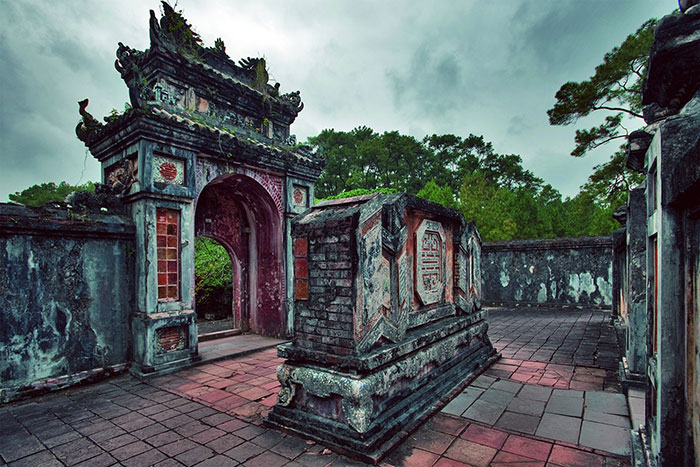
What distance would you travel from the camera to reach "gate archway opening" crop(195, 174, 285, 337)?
291 inches

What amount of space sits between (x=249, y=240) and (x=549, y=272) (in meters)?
9.42

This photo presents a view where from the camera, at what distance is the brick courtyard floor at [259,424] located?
9.35 ft

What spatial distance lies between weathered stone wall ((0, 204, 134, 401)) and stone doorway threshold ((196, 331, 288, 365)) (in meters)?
1.27

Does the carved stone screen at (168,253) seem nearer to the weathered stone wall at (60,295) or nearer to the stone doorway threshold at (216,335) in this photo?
the weathered stone wall at (60,295)

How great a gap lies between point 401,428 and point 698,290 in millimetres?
2459

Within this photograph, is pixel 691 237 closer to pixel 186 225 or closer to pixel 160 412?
pixel 160 412

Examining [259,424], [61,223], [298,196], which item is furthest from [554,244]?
[61,223]

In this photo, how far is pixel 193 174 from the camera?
581 cm

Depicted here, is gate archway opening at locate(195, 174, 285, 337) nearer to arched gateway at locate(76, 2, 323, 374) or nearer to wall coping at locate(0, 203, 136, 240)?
arched gateway at locate(76, 2, 323, 374)

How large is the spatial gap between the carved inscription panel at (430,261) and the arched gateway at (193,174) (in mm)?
3725

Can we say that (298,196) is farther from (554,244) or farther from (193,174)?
(554,244)

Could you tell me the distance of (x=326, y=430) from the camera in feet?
9.88

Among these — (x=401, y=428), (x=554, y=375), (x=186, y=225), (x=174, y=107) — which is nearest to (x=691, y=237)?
(x=401, y=428)

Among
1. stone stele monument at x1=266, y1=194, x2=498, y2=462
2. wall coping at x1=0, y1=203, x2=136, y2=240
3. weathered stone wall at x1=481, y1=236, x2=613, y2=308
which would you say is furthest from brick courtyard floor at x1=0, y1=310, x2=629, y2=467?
weathered stone wall at x1=481, y1=236, x2=613, y2=308
